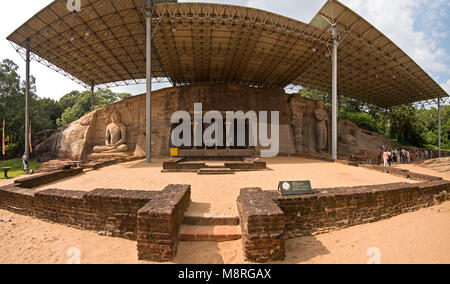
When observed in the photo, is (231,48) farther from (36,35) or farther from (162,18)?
(36,35)

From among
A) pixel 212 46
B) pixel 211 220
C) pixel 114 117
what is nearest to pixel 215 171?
pixel 211 220

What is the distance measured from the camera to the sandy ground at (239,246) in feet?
10.3

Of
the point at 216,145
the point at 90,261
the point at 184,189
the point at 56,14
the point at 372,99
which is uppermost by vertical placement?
the point at 56,14

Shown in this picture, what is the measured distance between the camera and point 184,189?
4.43m

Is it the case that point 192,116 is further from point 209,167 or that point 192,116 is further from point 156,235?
point 156,235

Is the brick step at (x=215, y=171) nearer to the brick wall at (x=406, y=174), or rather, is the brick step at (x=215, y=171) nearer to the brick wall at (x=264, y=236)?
the brick wall at (x=264, y=236)

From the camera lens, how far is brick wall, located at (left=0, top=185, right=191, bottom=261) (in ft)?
9.97

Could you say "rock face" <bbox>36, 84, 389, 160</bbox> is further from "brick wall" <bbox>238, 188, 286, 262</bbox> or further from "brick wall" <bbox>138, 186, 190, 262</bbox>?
"brick wall" <bbox>238, 188, 286, 262</bbox>

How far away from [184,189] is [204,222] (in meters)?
0.88

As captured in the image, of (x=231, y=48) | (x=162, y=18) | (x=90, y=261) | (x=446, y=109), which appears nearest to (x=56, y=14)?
(x=162, y=18)

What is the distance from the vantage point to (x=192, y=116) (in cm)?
1816

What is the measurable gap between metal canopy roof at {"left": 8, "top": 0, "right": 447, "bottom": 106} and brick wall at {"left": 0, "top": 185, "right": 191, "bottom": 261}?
1316 centimetres

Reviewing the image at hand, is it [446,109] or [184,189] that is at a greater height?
[446,109]

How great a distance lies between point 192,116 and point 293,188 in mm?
15078
